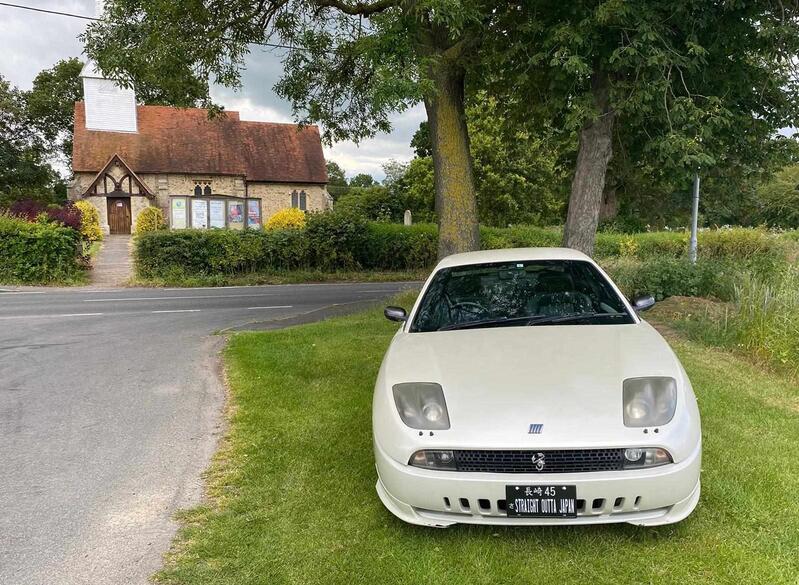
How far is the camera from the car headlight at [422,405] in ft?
10.3

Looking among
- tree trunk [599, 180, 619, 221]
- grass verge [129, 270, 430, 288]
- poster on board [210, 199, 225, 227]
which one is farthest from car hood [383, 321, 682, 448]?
A: poster on board [210, 199, 225, 227]

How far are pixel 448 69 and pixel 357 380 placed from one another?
6.26m

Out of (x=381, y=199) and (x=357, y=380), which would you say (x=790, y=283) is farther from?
(x=381, y=199)

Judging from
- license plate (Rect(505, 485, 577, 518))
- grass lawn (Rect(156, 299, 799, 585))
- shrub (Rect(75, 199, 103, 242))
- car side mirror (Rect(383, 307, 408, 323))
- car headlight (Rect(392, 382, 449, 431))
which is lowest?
grass lawn (Rect(156, 299, 799, 585))

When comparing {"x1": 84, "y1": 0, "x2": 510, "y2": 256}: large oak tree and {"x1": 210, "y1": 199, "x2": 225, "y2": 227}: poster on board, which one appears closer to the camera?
{"x1": 84, "y1": 0, "x2": 510, "y2": 256}: large oak tree

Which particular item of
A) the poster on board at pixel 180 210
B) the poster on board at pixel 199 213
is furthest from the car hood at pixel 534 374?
the poster on board at pixel 180 210

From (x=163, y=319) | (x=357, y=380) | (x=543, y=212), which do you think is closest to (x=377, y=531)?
(x=357, y=380)

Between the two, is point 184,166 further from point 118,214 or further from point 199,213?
point 118,214

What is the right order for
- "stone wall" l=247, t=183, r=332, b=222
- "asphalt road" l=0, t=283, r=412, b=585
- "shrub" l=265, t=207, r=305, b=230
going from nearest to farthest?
"asphalt road" l=0, t=283, r=412, b=585
"shrub" l=265, t=207, r=305, b=230
"stone wall" l=247, t=183, r=332, b=222

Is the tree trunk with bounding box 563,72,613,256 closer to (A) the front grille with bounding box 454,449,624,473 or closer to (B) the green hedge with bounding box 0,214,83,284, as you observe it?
(A) the front grille with bounding box 454,449,624,473

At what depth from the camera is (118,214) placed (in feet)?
121

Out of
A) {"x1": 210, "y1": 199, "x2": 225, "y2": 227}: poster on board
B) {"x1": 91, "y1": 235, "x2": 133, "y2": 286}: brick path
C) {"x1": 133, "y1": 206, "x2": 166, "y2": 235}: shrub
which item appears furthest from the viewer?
{"x1": 210, "y1": 199, "x2": 225, "y2": 227}: poster on board

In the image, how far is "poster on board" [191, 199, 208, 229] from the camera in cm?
3669

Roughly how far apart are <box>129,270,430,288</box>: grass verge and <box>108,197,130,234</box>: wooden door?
19.3 m
